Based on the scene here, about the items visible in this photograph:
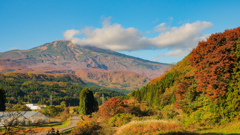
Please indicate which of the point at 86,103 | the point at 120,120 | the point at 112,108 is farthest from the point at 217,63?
the point at 86,103

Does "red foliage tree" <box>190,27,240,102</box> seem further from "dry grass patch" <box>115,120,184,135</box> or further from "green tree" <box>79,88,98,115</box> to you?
"green tree" <box>79,88,98,115</box>

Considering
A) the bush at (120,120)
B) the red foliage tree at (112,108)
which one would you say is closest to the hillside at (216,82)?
the bush at (120,120)

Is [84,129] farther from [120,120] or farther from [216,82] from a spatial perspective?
[216,82]

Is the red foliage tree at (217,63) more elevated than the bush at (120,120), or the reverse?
the red foliage tree at (217,63)

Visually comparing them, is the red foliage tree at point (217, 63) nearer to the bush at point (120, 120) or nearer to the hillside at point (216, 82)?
the hillside at point (216, 82)

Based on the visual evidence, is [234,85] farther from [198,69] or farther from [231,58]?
[198,69]

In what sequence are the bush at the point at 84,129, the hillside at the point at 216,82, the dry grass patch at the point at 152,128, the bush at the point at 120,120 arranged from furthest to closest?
the bush at the point at 120,120, the bush at the point at 84,129, the hillside at the point at 216,82, the dry grass patch at the point at 152,128

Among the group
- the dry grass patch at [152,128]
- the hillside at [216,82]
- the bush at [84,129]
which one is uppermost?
the hillside at [216,82]

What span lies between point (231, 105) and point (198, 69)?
430 centimetres

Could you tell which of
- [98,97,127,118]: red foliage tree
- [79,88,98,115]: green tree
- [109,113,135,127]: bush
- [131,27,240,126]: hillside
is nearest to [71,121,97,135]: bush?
[109,113,135,127]: bush

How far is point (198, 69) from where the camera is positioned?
696 inches

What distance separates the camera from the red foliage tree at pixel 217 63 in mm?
15250

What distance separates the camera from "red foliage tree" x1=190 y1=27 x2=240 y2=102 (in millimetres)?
15250

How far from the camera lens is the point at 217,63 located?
50.5 ft
